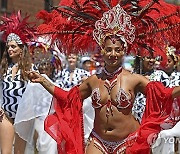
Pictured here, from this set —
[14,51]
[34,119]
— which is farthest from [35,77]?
[14,51]

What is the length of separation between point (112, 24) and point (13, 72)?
2.21 meters

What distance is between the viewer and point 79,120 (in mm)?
5176

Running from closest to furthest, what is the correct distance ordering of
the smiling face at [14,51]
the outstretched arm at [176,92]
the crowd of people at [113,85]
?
the outstretched arm at [176,92] → the crowd of people at [113,85] → the smiling face at [14,51]

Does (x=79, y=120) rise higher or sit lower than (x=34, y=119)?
higher

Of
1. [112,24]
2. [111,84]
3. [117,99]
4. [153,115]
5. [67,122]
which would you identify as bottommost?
[67,122]

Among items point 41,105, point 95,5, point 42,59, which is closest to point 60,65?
point 42,59

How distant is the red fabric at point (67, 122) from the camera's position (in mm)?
5051

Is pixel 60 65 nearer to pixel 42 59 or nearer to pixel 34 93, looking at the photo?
pixel 42 59

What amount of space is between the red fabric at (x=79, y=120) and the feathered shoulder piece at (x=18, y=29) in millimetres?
1899

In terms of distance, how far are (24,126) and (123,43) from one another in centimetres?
202

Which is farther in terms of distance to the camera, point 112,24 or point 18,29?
point 18,29

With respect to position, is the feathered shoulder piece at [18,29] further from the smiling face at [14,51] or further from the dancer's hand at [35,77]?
the dancer's hand at [35,77]

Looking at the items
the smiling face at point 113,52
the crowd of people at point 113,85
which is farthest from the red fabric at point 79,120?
the smiling face at point 113,52

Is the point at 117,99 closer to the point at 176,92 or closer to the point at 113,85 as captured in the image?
the point at 113,85
